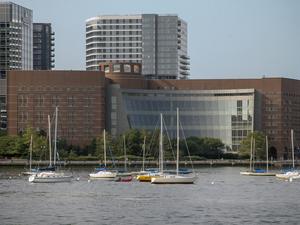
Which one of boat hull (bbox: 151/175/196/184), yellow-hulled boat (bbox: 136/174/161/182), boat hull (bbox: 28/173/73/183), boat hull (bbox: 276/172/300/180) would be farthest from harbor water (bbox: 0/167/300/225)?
boat hull (bbox: 276/172/300/180)

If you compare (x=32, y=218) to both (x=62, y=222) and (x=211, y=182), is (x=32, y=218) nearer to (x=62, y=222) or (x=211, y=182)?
(x=62, y=222)

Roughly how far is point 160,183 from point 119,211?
4025 centimetres

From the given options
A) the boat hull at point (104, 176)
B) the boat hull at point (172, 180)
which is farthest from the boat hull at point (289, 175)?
the boat hull at point (104, 176)

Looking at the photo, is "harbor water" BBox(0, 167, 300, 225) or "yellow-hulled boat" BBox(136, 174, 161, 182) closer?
"harbor water" BBox(0, 167, 300, 225)

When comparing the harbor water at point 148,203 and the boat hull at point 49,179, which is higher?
the boat hull at point 49,179

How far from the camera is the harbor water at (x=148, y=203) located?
270 ft

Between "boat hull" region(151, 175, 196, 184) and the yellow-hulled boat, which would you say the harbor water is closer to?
"boat hull" region(151, 175, 196, 184)

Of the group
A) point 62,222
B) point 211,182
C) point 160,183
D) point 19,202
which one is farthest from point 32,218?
point 211,182

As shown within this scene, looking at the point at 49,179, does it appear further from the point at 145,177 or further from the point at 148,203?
the point at 148,203

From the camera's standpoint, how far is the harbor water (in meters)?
82.4

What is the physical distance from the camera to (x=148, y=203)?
9738 cm

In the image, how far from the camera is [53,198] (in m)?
104

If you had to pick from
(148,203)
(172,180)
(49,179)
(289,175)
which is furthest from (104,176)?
(148,203)

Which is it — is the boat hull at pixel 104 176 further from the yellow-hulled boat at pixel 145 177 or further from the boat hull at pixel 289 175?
the boat hull at pixel 289 175
